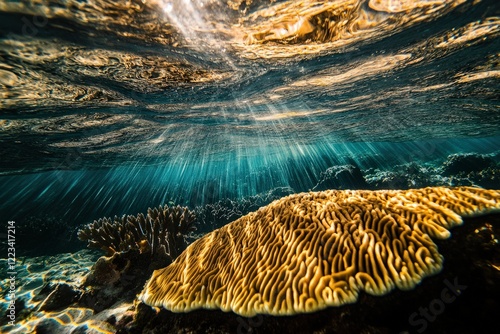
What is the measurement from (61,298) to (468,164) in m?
23.9

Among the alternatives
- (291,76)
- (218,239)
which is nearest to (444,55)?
(291,76)

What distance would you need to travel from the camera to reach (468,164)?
16.9 meters

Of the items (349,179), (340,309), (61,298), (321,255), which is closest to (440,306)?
(340,309)

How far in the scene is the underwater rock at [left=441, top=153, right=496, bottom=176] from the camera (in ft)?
54.6

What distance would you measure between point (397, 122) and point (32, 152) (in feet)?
113

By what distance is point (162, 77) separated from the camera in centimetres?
985

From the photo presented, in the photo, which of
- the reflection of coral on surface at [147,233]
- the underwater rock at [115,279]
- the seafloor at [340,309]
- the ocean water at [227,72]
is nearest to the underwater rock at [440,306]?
the seafloor at [340,309]

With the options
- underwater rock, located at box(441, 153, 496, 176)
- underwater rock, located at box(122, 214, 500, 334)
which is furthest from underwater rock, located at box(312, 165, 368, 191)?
underwater rock, located at box(122, 214, 500, 334)

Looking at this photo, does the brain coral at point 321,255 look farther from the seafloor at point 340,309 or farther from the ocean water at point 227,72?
the ocean water at point 227,72

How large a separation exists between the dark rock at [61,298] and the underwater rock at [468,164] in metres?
23.0

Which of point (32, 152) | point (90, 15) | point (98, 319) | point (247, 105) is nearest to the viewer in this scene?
point (98, 319)

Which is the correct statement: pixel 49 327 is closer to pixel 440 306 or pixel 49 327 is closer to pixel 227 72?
pixel 440 306

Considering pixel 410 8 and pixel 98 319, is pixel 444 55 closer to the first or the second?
pixel 410 8

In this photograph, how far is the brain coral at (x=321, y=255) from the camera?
2.47 metres
